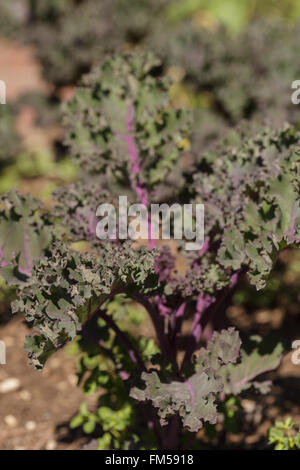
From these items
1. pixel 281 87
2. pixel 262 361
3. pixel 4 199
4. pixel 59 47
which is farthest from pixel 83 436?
pixel 59 47

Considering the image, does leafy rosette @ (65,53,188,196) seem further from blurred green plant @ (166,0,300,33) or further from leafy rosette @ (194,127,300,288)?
blurred green plant @ (166,0,300,33)

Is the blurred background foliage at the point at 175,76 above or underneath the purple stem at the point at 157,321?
above

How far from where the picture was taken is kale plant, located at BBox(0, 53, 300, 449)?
→ 85.0 inches

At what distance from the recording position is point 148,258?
2.19 m

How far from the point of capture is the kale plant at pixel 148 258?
7.09 ft

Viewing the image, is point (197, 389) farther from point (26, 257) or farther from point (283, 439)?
point (26, 257)

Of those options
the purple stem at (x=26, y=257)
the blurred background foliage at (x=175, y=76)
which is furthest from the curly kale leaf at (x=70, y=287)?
the blurred background foliage at (x=175, y=76)

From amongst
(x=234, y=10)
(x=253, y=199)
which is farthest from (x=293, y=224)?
(x=234, y=10)

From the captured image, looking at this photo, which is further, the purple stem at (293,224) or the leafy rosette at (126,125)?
the leafy rosette at (126,125)

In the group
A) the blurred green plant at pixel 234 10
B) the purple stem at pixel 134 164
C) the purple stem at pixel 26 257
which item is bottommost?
the purple stem at pixel 26 257

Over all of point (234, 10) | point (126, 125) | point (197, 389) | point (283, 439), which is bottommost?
point (283, 439)

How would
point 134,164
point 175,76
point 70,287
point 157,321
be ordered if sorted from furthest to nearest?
point 175,76
point 134,164
point 157,321
point 70,287

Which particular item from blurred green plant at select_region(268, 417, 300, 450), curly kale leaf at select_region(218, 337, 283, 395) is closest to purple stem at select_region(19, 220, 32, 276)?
curly kale leaf at select_region(218, 337, 283, 395)

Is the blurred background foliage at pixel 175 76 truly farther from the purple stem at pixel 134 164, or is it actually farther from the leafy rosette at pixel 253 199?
the leafy rosette at pixel 253 199
